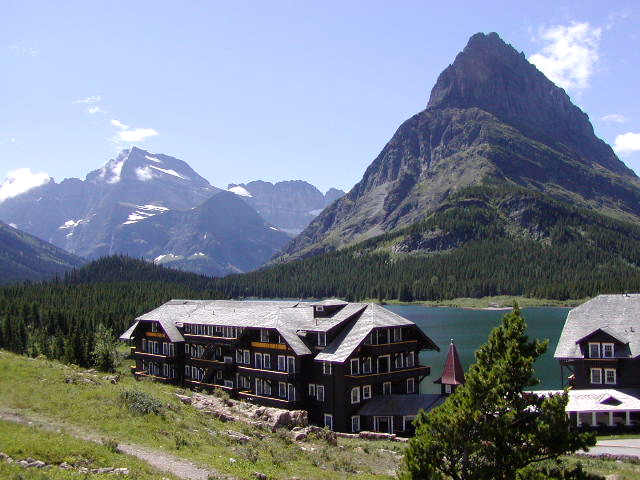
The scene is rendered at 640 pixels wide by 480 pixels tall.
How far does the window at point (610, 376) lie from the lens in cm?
6494

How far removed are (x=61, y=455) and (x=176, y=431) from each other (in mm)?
10656

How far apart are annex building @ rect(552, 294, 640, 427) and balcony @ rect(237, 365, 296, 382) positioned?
2777cm

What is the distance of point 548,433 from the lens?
96.2ft

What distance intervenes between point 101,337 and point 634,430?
80.6m

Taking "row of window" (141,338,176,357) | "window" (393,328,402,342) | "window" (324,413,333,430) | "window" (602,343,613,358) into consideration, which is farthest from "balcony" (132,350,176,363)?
"window" (602,343,613,358)

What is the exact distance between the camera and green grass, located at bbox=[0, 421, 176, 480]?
2673 centimetres

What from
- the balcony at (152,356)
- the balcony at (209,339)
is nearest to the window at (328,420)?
the balcony at (209,339)

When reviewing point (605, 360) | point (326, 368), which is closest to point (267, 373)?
point (326, 368)

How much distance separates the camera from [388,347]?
223ft

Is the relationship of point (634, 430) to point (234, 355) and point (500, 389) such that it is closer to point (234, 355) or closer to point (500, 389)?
point (500, 389)

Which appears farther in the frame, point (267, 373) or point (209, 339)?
point (209, 339)

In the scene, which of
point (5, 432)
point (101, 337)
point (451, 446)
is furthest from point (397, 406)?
point (101, 337)

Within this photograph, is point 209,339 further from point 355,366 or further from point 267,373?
point 355,366

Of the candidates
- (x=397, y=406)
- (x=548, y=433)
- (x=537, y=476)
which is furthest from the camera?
(x=397, y=406)
